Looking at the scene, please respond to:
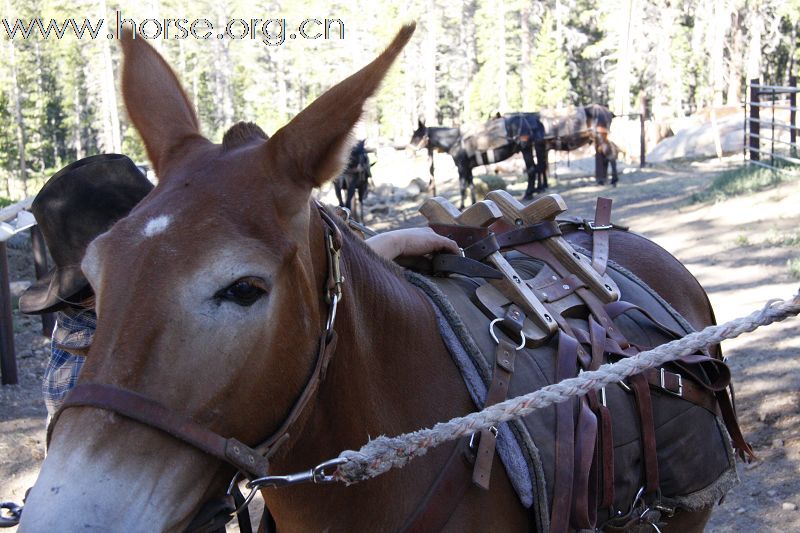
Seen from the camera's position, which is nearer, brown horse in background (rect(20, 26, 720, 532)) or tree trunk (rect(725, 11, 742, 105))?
brown horse in background (rect(20, 26, 720, 532))

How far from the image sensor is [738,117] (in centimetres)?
3034

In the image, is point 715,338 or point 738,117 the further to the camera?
point 738,117

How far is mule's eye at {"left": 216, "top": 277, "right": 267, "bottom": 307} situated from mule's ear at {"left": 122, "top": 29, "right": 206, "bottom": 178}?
514 mm

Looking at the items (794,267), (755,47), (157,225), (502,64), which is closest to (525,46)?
(502,64)

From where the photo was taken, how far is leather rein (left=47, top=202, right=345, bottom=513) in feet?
4.43

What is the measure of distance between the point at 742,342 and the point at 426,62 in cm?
4373

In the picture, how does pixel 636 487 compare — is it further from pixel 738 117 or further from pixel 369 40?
pixel 369 40

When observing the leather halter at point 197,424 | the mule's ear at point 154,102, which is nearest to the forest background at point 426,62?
the mule's ear at point 154,102

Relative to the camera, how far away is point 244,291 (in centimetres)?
149

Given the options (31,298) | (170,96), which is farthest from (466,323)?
(31,298)

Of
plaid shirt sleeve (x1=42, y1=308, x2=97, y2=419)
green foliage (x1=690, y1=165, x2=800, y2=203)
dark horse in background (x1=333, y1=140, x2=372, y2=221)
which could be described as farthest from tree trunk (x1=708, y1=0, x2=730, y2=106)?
plaid shirt sleeve (x1=42, y1=308, x2=97, y2=419)

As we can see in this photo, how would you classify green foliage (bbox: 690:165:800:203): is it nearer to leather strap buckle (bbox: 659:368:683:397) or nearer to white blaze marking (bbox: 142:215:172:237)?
leather strap buckle (bbox: 659:368:683:397)

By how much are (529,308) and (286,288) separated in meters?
1.06

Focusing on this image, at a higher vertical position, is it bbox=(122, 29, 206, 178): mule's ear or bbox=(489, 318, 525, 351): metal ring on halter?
bbox=(122, 29, 206, 178): mule's ear
